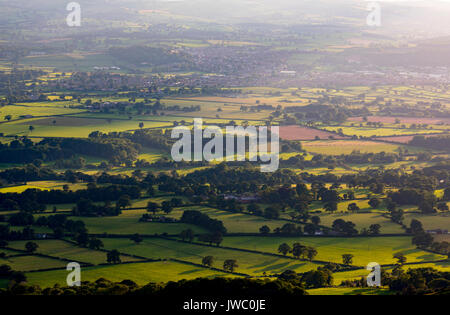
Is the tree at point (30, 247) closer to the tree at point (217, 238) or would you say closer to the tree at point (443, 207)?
the tree at point (217, 238)

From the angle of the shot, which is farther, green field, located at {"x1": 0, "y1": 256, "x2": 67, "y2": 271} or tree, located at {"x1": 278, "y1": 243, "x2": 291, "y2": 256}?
tree, located at {"x1": 278, "y1": 243, "x2": 291, "y2": 256}

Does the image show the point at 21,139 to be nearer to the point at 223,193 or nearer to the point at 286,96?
the point at 223,193

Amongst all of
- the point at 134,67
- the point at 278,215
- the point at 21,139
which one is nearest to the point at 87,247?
the point at 278,215

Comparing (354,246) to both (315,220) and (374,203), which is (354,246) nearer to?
(315,220)

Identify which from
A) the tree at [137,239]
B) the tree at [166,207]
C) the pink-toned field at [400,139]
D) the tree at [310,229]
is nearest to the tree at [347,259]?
the tree at [310,229]

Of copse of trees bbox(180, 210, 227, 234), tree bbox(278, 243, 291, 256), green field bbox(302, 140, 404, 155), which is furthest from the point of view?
green field bbox(302, 140, 404, 155)

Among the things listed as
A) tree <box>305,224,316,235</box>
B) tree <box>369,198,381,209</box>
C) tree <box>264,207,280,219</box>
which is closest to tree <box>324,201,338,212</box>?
tree <box>369,198,381,209</box>

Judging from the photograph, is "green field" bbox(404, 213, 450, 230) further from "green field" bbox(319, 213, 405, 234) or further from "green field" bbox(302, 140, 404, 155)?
"green field" bbox(302, 140, 404, 155)
